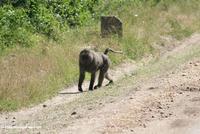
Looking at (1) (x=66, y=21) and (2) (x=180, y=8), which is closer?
(1) (x=66, y=21)

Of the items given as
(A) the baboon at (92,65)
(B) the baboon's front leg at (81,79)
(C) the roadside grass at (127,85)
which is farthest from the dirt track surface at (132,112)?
(A) the baboon at (92,65)

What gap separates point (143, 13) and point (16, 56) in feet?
31.3

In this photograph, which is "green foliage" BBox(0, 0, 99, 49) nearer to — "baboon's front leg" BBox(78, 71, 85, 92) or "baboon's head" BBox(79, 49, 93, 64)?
"baboon's front leg" BBox(78, 71, 85, 92)

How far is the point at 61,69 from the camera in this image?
56.4 ft

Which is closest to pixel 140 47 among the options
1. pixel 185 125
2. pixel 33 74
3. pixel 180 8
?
pixel 33 74

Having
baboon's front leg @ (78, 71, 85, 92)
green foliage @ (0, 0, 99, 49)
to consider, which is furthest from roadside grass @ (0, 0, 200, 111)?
baboon's front leg @ (78, 71, 85, 92)

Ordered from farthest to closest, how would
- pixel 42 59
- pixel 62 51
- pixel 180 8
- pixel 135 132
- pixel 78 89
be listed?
1. pixel 180 8
2. pixel 62 51
3. pixel 42 59
4. pixel 78 89
5. pixel 135 132

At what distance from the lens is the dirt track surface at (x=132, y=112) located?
10.9 m

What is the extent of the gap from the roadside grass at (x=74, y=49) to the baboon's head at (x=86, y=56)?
0.95 m

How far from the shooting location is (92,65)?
15.7 metres

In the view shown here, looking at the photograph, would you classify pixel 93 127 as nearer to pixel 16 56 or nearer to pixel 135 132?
pixel 135 132

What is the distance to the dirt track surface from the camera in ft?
35.9

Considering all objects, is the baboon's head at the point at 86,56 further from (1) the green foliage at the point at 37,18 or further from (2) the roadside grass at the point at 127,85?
(1) the green foliage at the point at 37,18

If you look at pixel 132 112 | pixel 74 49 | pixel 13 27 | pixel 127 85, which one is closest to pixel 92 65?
pixel 127 85
